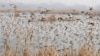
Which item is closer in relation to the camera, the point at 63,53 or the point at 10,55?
the point at 10,55

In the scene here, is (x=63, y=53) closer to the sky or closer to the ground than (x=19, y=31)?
closer to the ground

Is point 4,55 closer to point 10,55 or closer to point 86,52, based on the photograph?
point 10,55

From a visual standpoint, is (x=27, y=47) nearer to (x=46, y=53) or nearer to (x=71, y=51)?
(x=46, y=53)

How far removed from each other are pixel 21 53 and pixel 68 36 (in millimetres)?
3617

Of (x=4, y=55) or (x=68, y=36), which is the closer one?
(x=4, y=55)

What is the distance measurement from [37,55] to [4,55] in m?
0.63

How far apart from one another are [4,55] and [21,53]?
330mm

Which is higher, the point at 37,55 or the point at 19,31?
the point at 19,31

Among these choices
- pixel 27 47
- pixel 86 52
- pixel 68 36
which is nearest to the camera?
pixel 27 47

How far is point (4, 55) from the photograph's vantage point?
530cm

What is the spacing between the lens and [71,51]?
5.69 metres

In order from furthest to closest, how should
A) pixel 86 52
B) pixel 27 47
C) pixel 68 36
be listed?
pixel 68 36 < pixel 86 52 < pixel 27 47

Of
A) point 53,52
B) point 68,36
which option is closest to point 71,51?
point 53,52

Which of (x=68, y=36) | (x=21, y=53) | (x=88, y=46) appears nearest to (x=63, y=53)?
(x=88, y=46)
